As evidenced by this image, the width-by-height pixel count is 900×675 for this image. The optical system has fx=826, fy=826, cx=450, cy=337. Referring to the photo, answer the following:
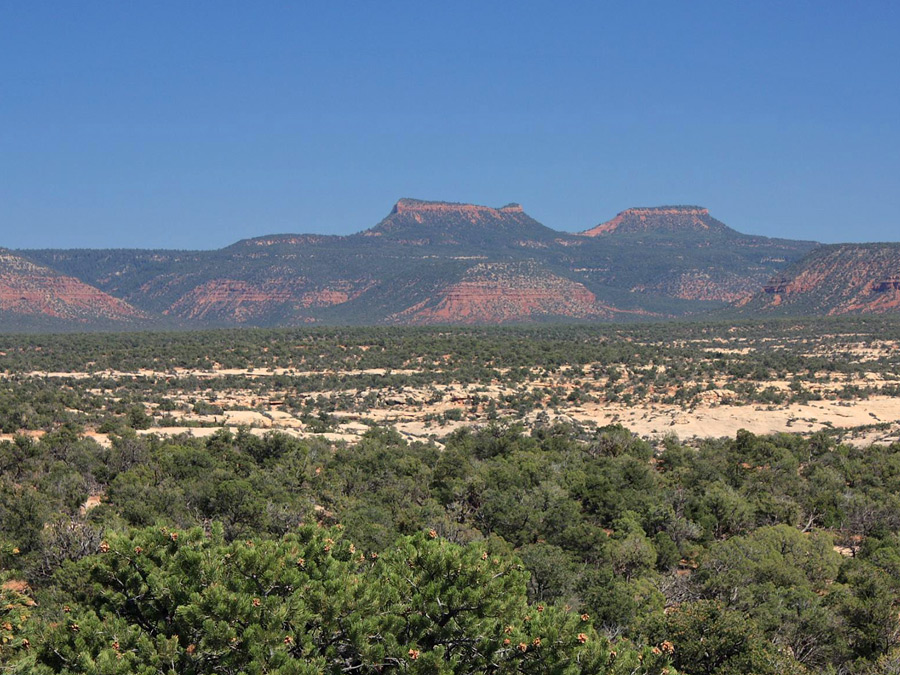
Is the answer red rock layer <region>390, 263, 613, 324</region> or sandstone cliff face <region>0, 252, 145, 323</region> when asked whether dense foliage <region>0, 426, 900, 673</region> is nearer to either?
red rock layer <region>390, 263, 613, 324</region>

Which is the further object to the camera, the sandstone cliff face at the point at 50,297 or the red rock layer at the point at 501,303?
the red rock layer at the point at 501,303

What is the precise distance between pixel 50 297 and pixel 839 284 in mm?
167303

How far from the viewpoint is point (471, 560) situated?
34.6ft

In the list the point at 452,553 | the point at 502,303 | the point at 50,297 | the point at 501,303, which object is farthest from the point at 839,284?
the point at 452,553

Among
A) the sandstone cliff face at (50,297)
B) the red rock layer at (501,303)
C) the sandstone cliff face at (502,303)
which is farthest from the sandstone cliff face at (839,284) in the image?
the sandstone cliff face at (50,297)

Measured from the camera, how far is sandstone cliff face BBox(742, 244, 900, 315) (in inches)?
6132

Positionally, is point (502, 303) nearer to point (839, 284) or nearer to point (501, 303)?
point (501, 303)

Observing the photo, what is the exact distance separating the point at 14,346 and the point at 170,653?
83086mm

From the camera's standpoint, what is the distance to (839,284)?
16712 cm

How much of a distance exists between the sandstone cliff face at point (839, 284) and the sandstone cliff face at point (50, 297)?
139 metres

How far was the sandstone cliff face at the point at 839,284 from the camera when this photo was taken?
156 m

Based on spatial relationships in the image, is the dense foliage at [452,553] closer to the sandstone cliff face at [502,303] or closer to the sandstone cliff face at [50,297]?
the sandstone cliff face at [502,303]

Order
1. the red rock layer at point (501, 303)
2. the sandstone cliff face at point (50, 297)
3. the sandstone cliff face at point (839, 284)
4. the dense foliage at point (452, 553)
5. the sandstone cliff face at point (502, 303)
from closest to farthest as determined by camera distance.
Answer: the dense foliage at point (452, 553), the sandstone cliff face at point (839, 284), the sandstone cliff face at point (50, 297), the sandstone cliff face at point (502, 303), the red rock layer at point (501, 303)

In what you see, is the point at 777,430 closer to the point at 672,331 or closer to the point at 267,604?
the point at 267,604
